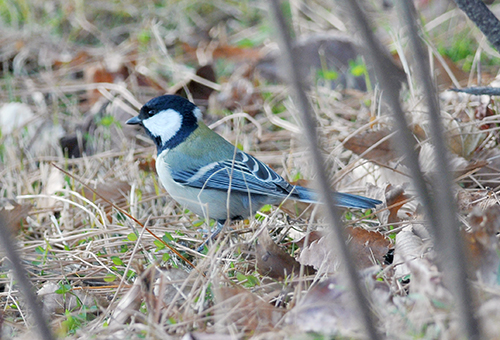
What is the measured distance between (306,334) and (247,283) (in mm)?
451

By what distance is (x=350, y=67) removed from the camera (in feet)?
12.8

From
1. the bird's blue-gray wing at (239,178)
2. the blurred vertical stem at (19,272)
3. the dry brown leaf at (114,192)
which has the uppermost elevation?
the blurred vertical stem at (19,272)

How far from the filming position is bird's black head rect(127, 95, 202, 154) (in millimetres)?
2742

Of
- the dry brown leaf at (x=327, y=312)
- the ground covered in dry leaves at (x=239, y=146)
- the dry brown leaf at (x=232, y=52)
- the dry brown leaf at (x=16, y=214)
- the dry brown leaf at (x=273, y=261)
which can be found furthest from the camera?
the dry brown leaf at (x=232, y=52)

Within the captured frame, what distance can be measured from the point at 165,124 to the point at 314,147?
196 cm

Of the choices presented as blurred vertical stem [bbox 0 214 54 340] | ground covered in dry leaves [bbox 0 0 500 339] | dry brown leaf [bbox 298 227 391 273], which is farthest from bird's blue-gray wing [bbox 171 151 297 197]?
blurred vertical stem [bbox 0 214 54 340]

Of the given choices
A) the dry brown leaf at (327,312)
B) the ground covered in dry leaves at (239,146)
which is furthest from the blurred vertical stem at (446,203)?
the dry brown leaf at (327,312)

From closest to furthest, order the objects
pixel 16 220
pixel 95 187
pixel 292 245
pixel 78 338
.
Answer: pixel 78 338
pixel 292 245
pixel 16 220
pixel 95 187

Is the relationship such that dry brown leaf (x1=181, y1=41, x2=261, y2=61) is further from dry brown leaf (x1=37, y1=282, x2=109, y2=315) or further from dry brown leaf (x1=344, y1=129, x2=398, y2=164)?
dry brown leaf (x1=37, y1=282, x2=109, y2=315)

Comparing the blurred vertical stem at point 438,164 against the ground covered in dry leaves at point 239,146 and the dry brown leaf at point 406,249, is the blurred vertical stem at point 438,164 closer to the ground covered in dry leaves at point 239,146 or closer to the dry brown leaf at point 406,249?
the ground covered in dry leaves at point 239,146

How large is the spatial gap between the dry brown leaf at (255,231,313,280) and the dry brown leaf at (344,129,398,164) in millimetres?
917

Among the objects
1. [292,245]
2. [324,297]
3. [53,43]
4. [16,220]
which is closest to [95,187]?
[16,220]

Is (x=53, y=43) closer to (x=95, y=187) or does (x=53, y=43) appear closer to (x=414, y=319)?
(x=95, y=187)

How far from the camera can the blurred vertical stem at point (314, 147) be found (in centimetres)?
86
